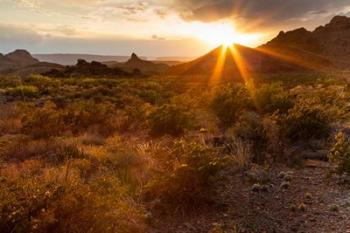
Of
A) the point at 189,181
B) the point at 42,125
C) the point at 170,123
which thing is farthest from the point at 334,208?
the point at 42,125

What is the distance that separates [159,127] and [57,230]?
9.28 meters

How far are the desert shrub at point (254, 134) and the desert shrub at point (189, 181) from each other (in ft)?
7.70

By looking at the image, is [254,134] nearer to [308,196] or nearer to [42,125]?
[308,196]

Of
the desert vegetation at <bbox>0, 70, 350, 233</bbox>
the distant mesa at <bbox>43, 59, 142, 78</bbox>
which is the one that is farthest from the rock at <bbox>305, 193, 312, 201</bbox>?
the distant mesa at <bbox>43, 59, 142, 78</bbox>

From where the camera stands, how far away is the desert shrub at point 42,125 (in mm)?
13547

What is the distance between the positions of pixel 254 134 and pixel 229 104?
4425 mm

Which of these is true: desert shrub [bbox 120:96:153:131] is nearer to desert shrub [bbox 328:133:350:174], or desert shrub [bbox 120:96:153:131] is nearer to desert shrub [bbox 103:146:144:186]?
desert shrub [bbox 103:146:144:186]

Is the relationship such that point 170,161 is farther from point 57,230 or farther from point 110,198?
point 57,230

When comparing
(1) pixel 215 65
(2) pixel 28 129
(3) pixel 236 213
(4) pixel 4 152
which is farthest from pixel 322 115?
(1) pixel 215 65

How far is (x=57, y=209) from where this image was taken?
4914mm

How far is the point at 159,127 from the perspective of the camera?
1403 centimetres

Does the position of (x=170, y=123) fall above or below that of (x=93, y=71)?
above

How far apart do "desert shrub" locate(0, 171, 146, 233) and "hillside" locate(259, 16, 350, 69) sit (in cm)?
12622

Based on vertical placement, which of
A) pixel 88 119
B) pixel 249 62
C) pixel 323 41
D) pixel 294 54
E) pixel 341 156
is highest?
pixel 323 41
